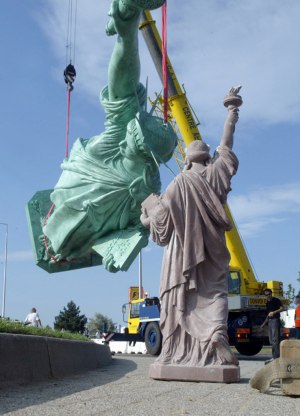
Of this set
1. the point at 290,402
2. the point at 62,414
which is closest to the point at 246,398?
the point at 290,402

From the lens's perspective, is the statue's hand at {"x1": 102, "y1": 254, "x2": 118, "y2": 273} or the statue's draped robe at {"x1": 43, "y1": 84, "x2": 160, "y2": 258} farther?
the statue's draped robe at {"x1": 43, "y1": 84, "x2": 160, "y2": 258}

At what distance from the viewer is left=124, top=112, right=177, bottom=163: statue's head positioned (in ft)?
30.4

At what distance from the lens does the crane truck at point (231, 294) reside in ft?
46.6

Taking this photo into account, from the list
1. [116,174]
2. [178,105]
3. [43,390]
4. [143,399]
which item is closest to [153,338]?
[116,174]

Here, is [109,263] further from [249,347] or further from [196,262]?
[249,347]

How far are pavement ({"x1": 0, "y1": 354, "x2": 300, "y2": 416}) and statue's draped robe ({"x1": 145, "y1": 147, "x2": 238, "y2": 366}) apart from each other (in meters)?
0.39

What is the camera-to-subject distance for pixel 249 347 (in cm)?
1483

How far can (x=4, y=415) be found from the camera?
3486 mm

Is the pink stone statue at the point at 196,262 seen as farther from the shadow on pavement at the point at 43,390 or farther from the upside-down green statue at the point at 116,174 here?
the upside-down green statue at the point at 116,174

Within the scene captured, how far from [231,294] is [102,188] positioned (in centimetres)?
623

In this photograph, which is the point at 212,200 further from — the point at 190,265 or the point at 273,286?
the point at 273,286

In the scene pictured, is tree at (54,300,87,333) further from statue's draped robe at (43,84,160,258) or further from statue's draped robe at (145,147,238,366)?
statue's draped robe at (145,147,238,366)

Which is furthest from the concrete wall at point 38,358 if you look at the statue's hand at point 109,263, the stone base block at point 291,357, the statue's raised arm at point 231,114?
the statue's raised arm at point 231,114

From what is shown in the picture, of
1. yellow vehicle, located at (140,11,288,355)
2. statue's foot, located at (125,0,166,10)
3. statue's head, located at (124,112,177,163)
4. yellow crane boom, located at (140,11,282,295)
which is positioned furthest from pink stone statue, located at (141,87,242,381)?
yellow crane boom, located at (140,11,282,295)
